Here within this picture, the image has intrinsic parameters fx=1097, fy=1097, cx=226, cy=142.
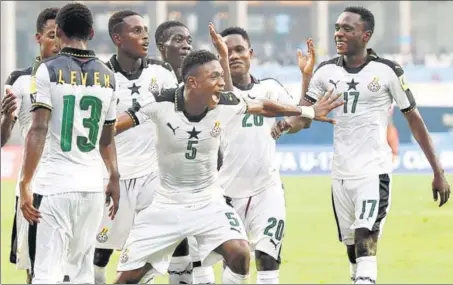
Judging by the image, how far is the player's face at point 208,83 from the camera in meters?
8.23

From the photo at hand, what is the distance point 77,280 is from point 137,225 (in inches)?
26.8

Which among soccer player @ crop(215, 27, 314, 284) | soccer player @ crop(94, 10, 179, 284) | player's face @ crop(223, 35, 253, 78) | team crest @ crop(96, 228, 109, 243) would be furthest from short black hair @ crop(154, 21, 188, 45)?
team crest @ crop(96, 228, 109, 243)

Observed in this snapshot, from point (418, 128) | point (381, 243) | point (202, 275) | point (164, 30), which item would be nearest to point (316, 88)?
point (418, 128)

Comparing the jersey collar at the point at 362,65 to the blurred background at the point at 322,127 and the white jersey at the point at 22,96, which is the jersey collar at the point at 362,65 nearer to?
the blurred background at the point at 322,127

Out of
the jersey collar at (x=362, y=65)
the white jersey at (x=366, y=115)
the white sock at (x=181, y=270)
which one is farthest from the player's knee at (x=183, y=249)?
the jersey collar at (x=362, y=65)

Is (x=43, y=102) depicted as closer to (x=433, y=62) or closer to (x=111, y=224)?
(x=111, y=224)

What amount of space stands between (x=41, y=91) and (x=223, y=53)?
1894mm

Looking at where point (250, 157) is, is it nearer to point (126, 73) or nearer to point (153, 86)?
point (153, 86)

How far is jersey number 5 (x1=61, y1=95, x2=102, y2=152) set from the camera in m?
7.62

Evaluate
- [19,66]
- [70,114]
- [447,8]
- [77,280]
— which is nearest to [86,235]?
[77,280]

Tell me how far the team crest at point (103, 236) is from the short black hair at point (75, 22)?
294 cm

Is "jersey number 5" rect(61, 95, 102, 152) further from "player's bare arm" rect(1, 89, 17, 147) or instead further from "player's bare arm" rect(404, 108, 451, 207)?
"player's bare arm" rect(404, 108, 451, 207)

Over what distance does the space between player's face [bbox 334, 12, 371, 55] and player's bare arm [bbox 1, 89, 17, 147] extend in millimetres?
2973

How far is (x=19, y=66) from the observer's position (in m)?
45.3
